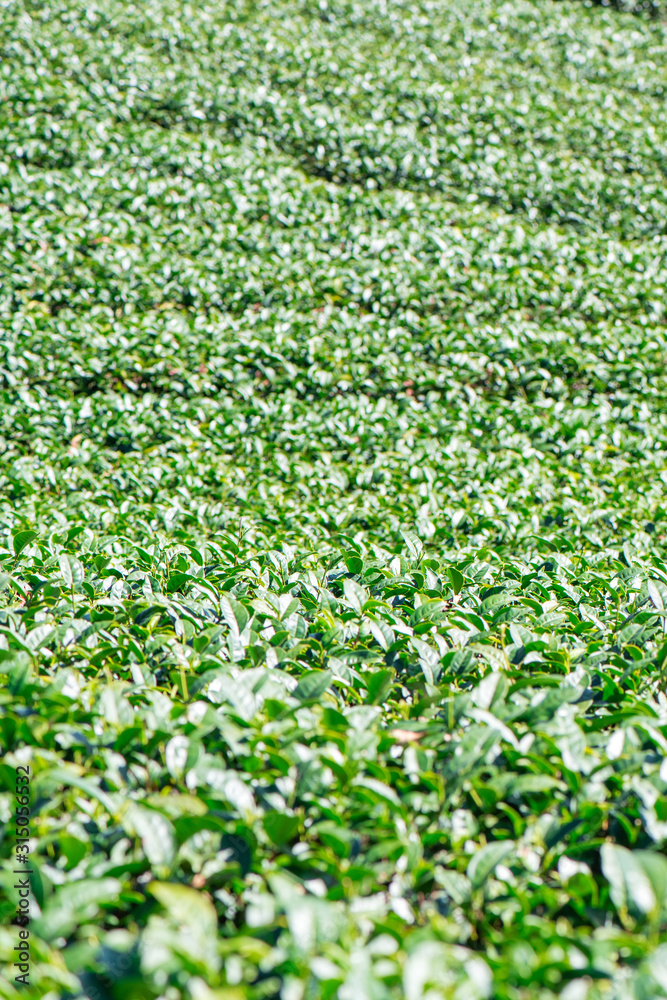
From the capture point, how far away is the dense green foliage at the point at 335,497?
4.61ft

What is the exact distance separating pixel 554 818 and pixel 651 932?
1.10 feet

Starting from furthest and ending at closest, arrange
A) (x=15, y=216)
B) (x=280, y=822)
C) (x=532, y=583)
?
(x=15, y=216)
(x=532, y=583)
(x=280, y=822)

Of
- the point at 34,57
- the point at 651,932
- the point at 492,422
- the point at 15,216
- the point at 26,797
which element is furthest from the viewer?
the point at 34,57

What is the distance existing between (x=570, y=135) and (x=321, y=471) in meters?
8.38

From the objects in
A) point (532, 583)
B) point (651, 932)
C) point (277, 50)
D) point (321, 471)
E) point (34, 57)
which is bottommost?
point (321, 471)

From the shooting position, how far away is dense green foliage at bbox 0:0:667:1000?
141 centimetres

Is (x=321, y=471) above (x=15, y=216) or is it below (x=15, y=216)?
below

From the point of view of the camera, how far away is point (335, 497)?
5.07 meters

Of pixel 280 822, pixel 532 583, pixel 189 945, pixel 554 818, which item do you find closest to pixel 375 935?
pixel 280 822

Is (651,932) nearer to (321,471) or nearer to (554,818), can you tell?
(554,818)

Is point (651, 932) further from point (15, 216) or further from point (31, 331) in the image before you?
point (15, 216)

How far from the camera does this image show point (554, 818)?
160 cm

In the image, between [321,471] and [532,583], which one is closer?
[532,583]

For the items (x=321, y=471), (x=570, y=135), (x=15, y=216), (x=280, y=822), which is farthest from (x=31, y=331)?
(x=570, y=135)
